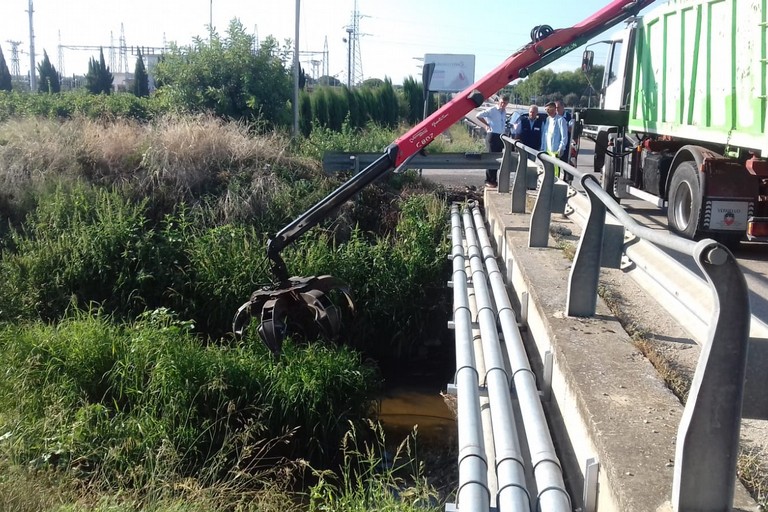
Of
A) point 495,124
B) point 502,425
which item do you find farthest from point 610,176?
point 502,425

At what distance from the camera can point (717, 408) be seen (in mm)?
2396

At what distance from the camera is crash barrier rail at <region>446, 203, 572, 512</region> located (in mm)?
2939

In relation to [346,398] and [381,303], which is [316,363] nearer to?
[346,398]

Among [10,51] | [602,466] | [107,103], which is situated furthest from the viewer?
[10,51]

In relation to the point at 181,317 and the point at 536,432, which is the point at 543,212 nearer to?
the point at 536,432

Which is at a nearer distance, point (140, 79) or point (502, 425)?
point (502, 425)

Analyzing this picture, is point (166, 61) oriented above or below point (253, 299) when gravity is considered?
above

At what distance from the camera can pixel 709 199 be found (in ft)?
27.7

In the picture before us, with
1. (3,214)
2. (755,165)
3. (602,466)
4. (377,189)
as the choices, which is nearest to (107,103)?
(3,214)

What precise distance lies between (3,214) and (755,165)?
10.3 m

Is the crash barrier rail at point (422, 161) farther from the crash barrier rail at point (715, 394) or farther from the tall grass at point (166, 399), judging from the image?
the crash barrier rail at point (715, 394)

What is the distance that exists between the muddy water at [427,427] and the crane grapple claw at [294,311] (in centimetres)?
122

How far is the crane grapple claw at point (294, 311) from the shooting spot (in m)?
7.64

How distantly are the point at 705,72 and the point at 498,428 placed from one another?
708 centimetres
